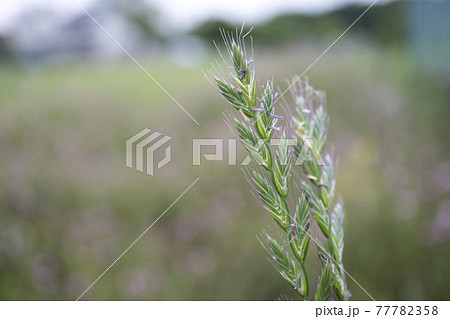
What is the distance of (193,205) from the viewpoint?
7.21 feet

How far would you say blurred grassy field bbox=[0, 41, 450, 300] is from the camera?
1.69 m

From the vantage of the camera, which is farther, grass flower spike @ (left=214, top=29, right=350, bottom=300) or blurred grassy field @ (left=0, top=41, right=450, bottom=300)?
blurred grassy field @ (left=0, top=41, right=450, bottom=300)

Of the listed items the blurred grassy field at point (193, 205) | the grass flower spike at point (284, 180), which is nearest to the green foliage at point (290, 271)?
the grass flower spike at point (284, 180)

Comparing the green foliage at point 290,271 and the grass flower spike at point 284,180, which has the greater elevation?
the grass flower spike at point 284,180

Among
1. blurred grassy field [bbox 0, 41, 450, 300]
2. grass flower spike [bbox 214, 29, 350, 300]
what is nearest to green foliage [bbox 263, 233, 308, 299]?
grass flower spike [bbox 214, 29, 350, 300]

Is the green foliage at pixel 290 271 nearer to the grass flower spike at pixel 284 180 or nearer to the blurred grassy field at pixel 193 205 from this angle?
the grass flower spike at pixel 284 180

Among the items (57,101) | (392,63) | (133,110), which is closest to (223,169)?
(133,110)

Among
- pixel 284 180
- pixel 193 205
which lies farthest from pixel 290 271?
pixel 193 205

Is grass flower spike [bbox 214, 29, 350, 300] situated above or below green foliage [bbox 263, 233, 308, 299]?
above

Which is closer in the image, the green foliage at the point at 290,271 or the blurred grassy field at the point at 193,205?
the green foliage at the point at 290,271

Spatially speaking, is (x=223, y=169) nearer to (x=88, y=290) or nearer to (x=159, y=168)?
(x=159, y=168)

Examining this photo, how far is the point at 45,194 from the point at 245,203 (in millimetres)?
1072

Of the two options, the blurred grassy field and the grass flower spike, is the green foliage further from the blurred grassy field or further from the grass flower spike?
the blurred grassy field

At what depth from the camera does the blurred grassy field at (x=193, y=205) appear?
1687 mm
